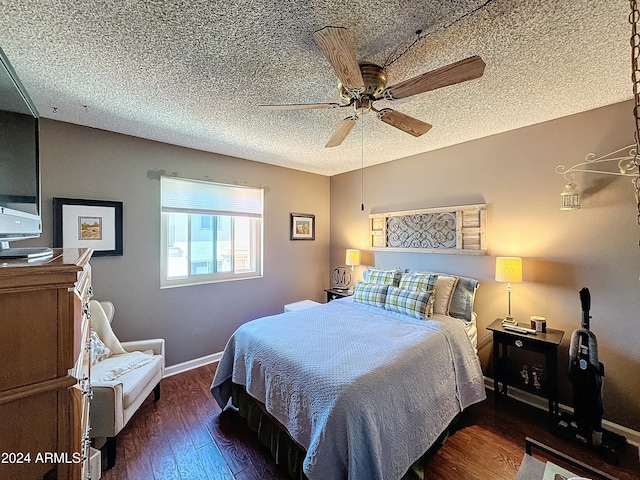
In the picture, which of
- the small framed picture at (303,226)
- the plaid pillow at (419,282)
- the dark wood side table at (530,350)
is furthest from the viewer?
the small framed picture at (303,226)

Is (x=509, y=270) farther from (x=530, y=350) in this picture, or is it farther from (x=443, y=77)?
(x=443, y=77)

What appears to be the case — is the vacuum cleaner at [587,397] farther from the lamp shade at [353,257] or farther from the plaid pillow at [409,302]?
the lamp shade at [353,257]

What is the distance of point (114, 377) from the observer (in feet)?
6.57

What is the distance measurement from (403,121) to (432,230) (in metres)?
1.71

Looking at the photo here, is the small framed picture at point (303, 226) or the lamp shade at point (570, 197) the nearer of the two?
the lamp shade at point (570, 197)

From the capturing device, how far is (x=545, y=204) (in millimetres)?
2484

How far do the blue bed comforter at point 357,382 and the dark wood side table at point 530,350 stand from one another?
1.17 ft

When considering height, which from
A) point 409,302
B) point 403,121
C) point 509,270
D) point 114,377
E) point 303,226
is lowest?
point 114,377

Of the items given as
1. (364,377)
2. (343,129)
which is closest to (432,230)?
(343,129)

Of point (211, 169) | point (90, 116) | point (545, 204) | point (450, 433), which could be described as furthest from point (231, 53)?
point (450, 433)

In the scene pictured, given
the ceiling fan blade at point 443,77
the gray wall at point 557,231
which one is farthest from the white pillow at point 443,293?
the ceiling fan blade at point 443,77

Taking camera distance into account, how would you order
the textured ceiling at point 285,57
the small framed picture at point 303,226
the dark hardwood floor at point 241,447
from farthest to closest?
1. the small framed picture at point 303,226
2. the dark hardwood floor at point 241,447
3. the textured ceiling at point 285,57

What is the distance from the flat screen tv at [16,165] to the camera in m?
0.93

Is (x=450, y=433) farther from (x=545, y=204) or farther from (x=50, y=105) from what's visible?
(x=50, y=105)
